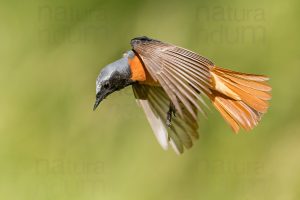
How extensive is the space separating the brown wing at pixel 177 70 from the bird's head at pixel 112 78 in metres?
0.13

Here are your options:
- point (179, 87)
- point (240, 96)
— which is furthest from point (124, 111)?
point (179, 87)

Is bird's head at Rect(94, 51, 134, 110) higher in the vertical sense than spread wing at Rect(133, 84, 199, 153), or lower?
higher

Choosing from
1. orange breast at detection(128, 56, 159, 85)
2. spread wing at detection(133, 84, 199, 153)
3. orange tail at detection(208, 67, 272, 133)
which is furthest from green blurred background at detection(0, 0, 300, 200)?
orange breast at detection(128, 56, 159, 85)

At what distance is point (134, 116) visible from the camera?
7551 millimetres

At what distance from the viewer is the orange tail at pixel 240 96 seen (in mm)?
5074

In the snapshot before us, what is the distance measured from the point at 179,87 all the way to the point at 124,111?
10.0ft

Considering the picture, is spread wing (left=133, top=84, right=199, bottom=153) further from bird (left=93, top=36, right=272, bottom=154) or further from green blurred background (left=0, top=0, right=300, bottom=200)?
green blurred background (left=0, top=0, right=300, bottom=200)

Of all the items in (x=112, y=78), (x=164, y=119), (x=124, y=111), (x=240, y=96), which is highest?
(x=112, y=78)

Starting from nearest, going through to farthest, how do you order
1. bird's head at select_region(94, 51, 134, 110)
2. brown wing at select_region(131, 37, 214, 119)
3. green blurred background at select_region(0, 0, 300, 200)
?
brown wing at select_region(131, 37, 214, 119) → bird's head at select_region(94, 51, 134, 110) → green blurred background at select_region(0, 0, 300, 200)

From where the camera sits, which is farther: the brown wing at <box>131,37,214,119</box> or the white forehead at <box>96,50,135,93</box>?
the white forehead at <box>96,50,135,93</box>

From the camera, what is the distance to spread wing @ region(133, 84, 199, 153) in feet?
17.7

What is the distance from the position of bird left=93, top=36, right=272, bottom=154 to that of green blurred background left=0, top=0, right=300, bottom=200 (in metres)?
1.79

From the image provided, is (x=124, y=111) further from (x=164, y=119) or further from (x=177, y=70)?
(x=177, y=70)

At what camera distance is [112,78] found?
193 inches
